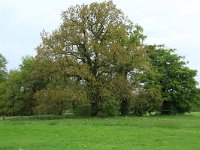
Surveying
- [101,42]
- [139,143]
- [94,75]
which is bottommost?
[139,143]

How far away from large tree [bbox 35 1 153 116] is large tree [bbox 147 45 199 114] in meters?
13.0

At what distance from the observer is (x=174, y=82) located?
234 feet

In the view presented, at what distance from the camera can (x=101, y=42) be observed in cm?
5931

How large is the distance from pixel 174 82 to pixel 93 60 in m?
18.6

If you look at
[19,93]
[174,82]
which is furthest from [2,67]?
[174,82]

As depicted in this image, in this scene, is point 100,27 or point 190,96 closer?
point 100,27

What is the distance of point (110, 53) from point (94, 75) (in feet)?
12.4

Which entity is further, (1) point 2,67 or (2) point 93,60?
(1) point 2,67

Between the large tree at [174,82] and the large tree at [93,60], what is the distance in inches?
513

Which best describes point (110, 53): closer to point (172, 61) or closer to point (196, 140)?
point (172, 61)

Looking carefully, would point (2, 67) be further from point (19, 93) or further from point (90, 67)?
point (90, 67)

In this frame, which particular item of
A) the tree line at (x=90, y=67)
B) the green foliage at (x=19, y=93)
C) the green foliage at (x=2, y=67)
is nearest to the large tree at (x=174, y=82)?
the tree line at (x=90, y=67)

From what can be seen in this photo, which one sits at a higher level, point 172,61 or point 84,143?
point 172,61

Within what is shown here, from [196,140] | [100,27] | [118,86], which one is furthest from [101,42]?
[196,140]
